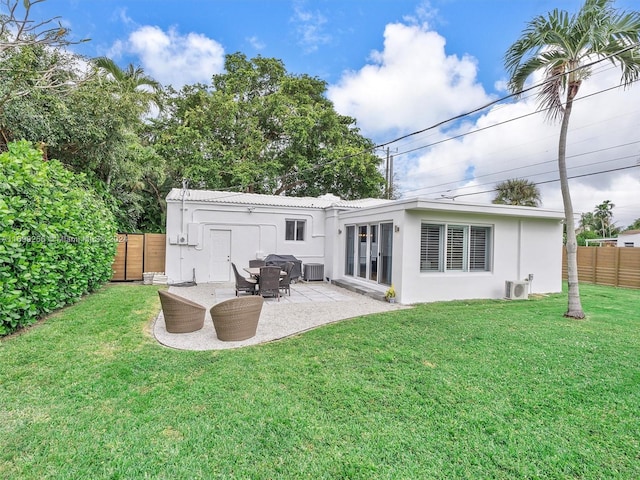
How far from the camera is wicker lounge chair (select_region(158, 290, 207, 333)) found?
18.2ft

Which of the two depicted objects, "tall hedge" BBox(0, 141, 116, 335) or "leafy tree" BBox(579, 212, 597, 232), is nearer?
"tall hedge" BBox(0, 141, 116, 335)

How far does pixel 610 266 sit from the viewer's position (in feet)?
42.5

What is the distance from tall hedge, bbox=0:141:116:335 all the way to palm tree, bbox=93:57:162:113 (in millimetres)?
5924

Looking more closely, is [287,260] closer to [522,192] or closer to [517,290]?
[517,290]

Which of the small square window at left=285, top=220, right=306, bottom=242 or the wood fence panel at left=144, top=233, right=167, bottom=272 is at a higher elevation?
the small square window at left=285, top=220, right=306, bottom=242

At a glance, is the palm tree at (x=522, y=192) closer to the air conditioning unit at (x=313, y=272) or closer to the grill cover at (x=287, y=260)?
the air conditioning unit at (x=313, y=272)

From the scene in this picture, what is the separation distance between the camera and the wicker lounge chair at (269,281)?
8430mm

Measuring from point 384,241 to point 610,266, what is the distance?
10.5m

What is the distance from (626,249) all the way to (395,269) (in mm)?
10514

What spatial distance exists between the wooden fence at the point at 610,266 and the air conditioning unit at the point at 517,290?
6.40 meters

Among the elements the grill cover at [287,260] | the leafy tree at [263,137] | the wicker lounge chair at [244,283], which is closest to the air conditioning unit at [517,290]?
the grill cover at [287,260]

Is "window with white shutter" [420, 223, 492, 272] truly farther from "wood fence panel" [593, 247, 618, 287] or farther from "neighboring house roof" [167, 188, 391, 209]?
"wood fence panel" [593, 247, 618, 287]

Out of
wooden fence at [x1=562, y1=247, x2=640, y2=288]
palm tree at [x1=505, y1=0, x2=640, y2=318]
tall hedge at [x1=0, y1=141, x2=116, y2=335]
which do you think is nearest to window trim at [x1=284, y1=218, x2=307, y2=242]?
tall hedge at [x1=0, y1=141, x2=116, y2=335]

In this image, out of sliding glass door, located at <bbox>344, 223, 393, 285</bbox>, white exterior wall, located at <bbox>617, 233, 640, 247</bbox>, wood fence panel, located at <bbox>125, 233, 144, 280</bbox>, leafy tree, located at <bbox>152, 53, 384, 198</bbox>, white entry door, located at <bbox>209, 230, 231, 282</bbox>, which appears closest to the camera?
sliding glass door, located at <bbox>344, 223, 393, 285</bbox>
